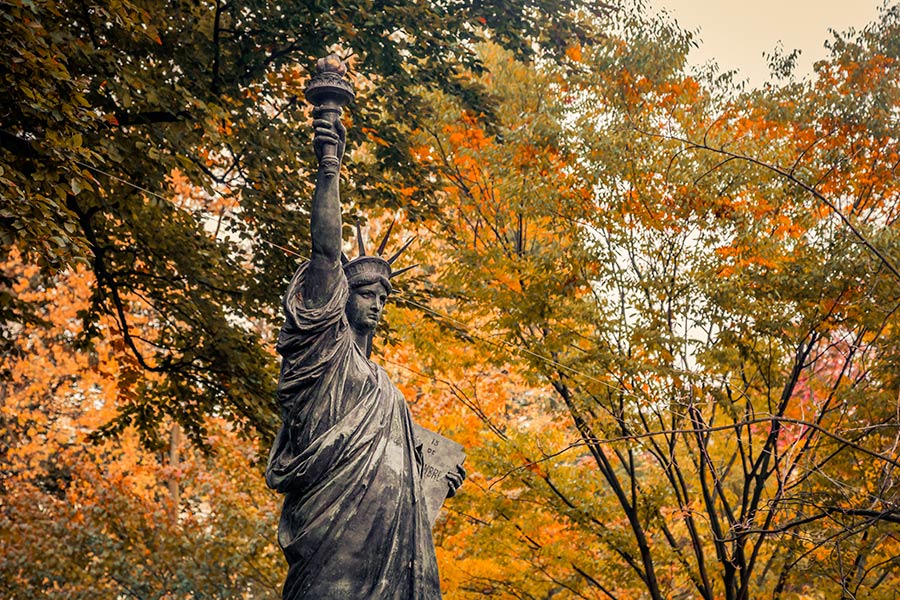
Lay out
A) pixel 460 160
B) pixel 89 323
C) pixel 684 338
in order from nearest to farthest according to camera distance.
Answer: pixel 684 338
pixel 89 323
pixel 460 160

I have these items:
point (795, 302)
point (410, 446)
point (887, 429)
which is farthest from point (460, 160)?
point (410, 446)

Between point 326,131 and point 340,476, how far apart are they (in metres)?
1.49

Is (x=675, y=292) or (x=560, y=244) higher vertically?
(x=560, y=244)

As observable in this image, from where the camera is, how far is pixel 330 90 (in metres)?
4.35

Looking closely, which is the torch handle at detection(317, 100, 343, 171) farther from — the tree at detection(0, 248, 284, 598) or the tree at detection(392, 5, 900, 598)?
the tree at detection(0, 248, 284, 598)

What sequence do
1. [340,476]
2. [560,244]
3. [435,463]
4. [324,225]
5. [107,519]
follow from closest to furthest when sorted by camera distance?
[340,476] < [324,225] < [435,463] < [560,244] < [107,519]

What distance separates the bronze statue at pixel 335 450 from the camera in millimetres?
3990

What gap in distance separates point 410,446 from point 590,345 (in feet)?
21.2

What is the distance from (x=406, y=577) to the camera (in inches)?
160

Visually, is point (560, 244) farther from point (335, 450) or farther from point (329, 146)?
point (335, 450)

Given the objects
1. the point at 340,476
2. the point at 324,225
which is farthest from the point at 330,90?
the point at 340,476

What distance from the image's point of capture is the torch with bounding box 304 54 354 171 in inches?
171

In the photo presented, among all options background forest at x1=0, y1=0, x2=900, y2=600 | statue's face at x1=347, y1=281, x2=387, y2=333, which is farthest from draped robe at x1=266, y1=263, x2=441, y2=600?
background forest at x1=0, y1=0, x2=900, y2=600

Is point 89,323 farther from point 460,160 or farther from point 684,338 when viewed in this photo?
point 684,338
